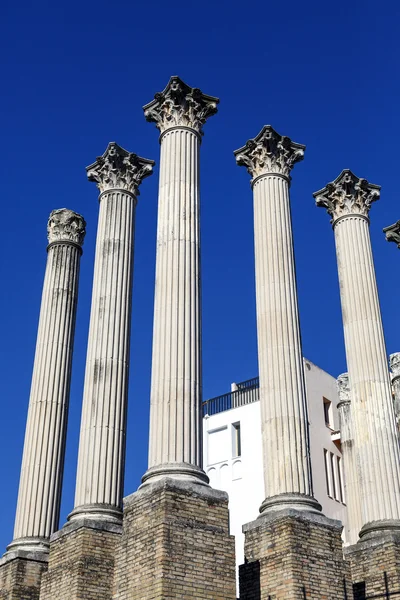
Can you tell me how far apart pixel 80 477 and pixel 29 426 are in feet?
15.7

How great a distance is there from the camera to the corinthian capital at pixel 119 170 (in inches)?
1079

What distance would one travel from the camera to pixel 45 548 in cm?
A: 2450

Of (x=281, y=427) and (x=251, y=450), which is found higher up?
(x=251, y=450)

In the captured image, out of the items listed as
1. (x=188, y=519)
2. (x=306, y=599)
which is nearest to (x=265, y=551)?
(x=306, y=599)

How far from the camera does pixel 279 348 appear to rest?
2339 cm

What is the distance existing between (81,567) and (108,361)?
20.3ft

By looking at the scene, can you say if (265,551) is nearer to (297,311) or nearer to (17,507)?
(297,311)

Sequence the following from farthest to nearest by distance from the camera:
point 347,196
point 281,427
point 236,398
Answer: point 236,398 < point 347,196 < point 281,427

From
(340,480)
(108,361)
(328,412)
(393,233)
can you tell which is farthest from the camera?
(328,412)

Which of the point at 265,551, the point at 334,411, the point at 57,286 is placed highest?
the point at 334,411

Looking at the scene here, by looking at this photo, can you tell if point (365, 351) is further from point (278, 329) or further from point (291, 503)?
point (291, 503)

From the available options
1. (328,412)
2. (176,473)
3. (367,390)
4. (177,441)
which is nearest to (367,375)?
(367,390)

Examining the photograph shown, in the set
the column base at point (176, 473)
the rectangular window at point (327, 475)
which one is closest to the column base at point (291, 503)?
the column base at point (176, 473)

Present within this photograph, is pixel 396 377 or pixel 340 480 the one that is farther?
pixel 340 480
